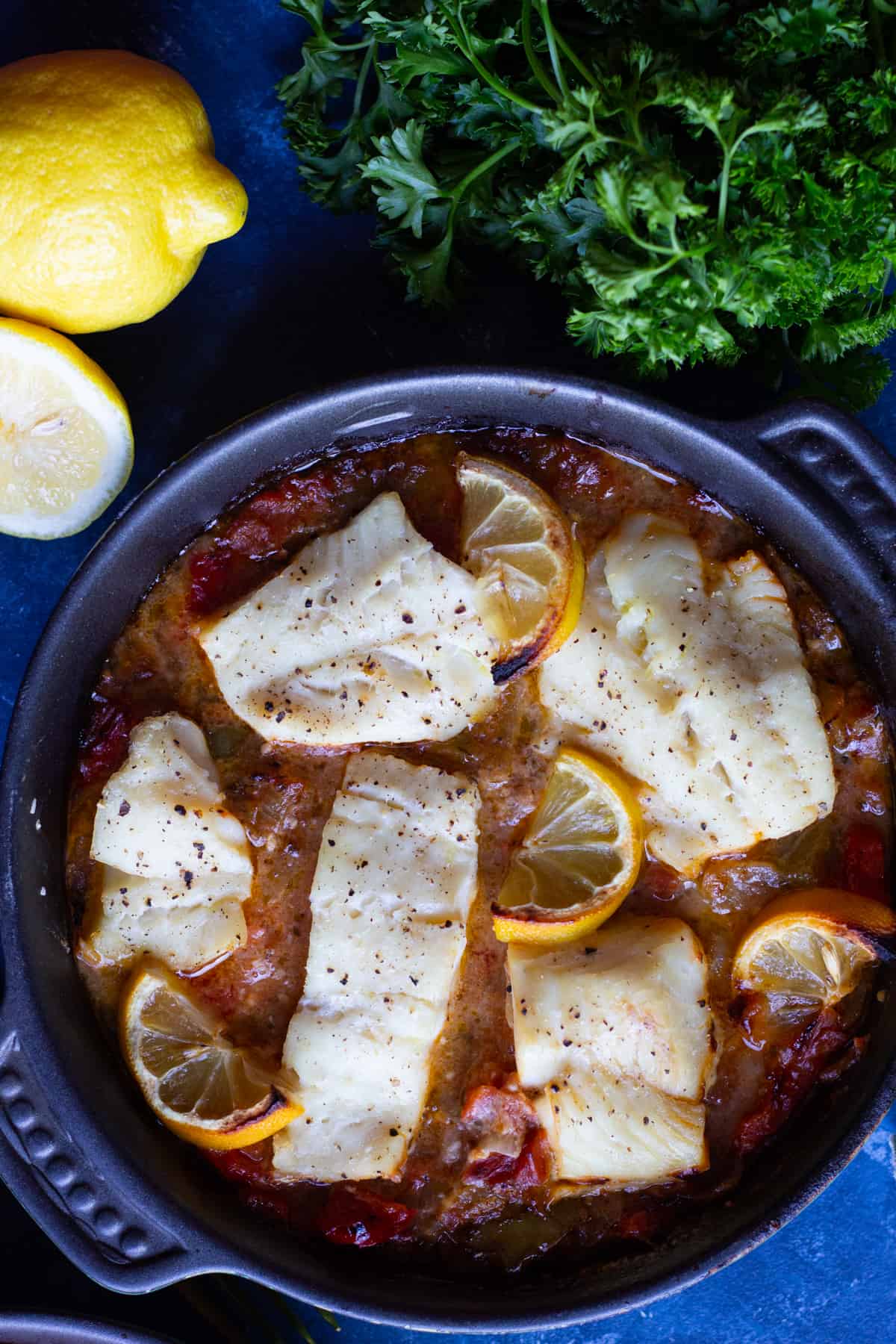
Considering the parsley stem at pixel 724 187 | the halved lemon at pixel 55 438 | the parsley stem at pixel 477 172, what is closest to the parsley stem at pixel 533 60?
the parsley stem at pixel 477 172

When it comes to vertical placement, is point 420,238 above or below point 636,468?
above

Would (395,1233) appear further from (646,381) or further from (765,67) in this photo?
(765,67)

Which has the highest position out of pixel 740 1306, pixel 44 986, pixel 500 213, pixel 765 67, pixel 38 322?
pixel 765 67

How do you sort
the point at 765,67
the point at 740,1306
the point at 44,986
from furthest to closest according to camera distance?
the point at 740,1306, the point at 44,986, the point at 765,67

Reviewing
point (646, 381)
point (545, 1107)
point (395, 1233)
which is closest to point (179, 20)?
point (646, 381)

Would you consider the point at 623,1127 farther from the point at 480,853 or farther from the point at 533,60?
the point at 533,60

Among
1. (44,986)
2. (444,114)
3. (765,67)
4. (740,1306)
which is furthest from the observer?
(740,1306)

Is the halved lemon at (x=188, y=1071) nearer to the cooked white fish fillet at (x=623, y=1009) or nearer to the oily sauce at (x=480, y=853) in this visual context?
the oily sauce at (x=480, y=853)
